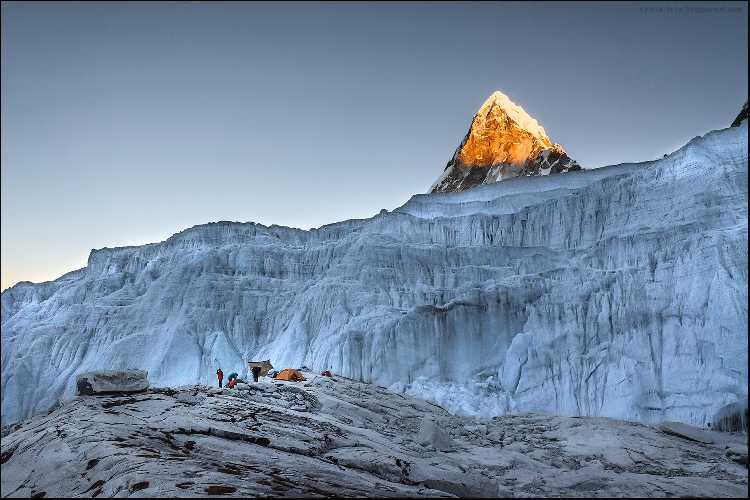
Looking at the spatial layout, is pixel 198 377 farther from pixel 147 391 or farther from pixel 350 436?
pixel 350 436

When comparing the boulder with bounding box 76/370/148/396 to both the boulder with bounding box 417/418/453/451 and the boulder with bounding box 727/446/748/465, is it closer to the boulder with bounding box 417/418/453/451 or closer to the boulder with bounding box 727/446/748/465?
the boulder with bounding box 417/418/453/451

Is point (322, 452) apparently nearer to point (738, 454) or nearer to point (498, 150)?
point (738, 454)

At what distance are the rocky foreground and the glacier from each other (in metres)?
7.36

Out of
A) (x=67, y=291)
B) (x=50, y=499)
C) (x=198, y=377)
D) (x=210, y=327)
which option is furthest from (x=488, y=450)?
(x=67, y=291)

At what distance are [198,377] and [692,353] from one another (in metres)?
34.9

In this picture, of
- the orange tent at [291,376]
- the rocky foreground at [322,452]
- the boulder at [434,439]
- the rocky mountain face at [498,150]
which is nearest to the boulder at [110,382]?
the rocky foreground at [322,452]

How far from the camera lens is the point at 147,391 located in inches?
819

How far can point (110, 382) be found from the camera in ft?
63.8

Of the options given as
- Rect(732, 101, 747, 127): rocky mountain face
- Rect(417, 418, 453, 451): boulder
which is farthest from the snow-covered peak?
Rect(417, 418, 453, 451): boulder

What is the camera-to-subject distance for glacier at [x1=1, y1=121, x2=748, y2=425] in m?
33.1

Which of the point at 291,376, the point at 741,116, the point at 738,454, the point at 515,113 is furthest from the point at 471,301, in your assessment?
the point at 515,113

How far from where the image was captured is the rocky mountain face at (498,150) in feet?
282

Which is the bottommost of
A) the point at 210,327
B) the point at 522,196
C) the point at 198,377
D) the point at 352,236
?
the point at 198,377

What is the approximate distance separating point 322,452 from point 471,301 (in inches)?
1077
